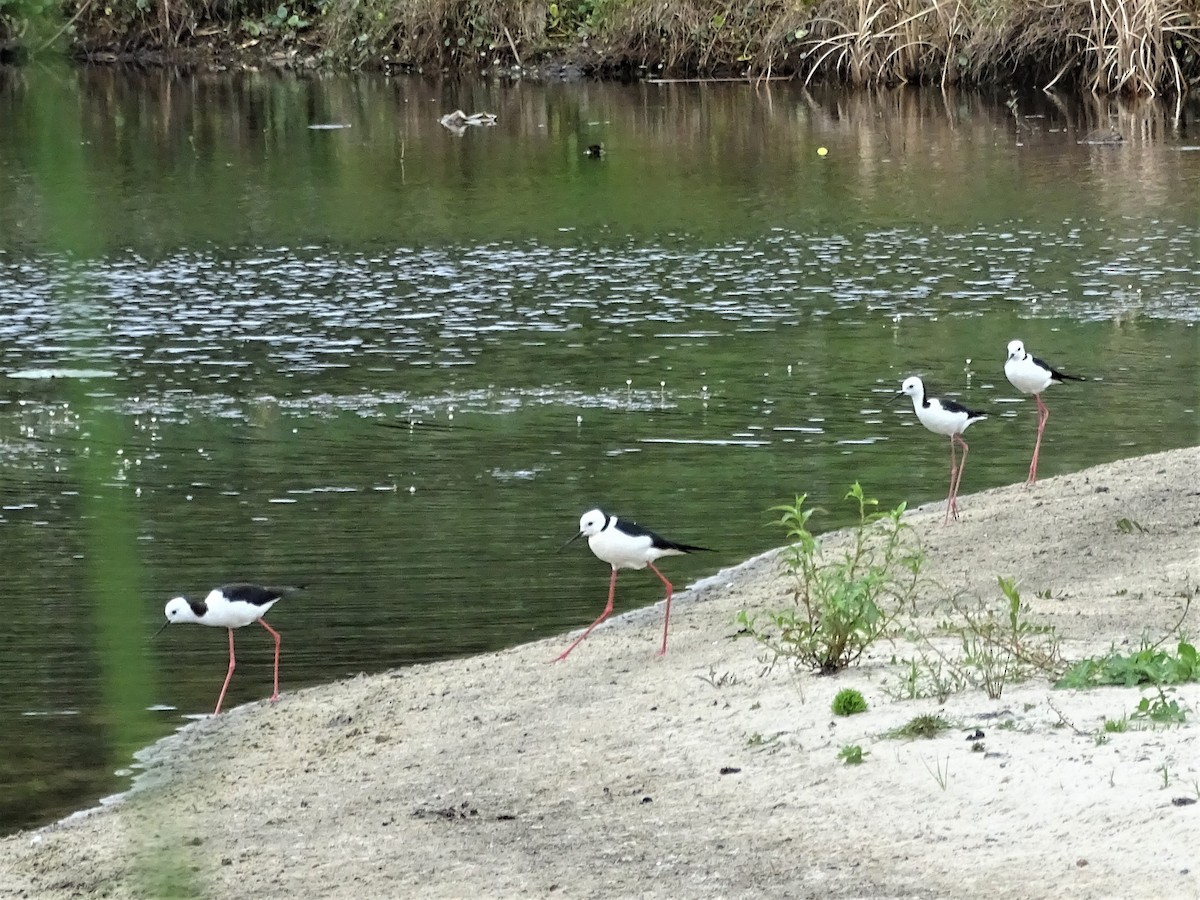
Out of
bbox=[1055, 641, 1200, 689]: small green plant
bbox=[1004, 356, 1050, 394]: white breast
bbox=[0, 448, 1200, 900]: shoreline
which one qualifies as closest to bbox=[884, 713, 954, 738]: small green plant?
bbox=[0, 448, 1200, 900]: shoreline

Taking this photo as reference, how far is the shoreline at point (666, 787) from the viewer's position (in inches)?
218

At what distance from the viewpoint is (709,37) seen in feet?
144

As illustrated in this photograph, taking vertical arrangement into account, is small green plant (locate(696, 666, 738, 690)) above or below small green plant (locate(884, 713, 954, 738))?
below

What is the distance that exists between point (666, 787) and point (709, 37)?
39.0m

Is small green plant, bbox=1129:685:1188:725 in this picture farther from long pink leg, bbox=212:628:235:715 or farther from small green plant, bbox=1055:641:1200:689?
long pink leg, bbox=212:628:235:715

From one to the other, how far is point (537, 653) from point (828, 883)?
379 cm

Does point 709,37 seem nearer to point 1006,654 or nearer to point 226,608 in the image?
point 226,608

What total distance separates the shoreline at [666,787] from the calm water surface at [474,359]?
0.68 m

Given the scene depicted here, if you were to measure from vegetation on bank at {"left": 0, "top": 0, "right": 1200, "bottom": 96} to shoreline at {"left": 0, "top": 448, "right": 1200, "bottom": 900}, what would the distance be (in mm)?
30907

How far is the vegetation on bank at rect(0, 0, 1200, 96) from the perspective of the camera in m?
38.1

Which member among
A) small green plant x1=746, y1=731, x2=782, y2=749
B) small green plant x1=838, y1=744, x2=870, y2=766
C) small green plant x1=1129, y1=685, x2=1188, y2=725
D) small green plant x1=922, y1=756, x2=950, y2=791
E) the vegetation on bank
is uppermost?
the vegetation on bank

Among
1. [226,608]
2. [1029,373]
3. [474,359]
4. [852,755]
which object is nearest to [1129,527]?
[1029,373]

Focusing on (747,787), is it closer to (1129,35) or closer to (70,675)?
(70,675)

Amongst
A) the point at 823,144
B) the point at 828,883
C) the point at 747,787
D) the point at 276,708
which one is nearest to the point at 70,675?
the point at 276,708
